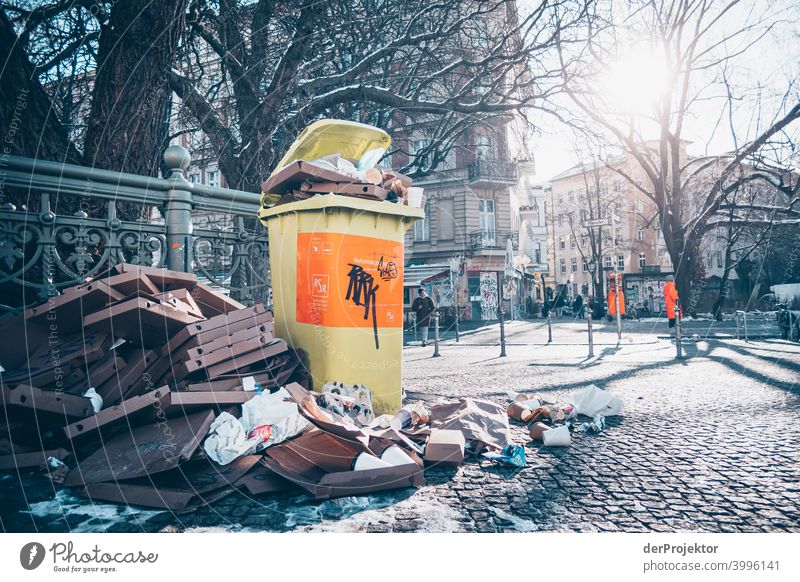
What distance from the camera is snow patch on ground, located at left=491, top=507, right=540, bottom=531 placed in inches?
76.9

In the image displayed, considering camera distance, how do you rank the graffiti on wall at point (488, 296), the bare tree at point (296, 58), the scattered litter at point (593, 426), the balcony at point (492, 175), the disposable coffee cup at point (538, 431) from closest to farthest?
the disposable coffee cup at point (538, 431)
the scattered litter at point (593, 426)
the bare tree at point (296, 58)
the balcony at point (492, 175)
the graffiti on wall at point (488, 296)

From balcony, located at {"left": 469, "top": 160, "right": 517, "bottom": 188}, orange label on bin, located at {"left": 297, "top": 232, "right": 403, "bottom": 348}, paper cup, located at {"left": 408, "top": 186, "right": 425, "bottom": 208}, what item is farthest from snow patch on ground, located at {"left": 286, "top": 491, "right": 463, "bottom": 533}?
balcony, located at {"left": 469, "top": 160, "right": 517, "bottom": 188}

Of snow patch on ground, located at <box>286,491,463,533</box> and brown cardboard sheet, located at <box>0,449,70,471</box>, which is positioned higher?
brown cardboard sheet, located at <box>0,449,70,471</box>

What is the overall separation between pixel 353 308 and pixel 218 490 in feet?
4.86

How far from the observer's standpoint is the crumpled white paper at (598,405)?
3.88 meters

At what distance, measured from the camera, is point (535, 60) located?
353 inches

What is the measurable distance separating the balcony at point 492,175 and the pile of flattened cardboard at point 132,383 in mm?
24998

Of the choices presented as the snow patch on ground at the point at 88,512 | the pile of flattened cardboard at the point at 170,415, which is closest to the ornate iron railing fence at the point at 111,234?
the pile of flattened cardboard at the point at 170,415

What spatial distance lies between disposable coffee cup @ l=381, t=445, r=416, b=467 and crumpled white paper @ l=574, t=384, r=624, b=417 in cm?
205

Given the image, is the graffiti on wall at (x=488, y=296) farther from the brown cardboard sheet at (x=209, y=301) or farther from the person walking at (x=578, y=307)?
the brown cardboard sheet at (x=209, y=301)

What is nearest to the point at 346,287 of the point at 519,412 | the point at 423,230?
the point at 519,412

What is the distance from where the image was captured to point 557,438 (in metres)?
3.07

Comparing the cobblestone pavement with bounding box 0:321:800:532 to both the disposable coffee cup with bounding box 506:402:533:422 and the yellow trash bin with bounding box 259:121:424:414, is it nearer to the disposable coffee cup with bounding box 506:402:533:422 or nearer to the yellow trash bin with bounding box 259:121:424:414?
the disposable coffee cup with bounding box 506:402:533:422
